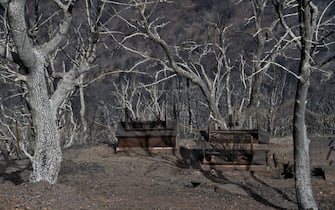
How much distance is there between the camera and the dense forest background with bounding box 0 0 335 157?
15.0 metres

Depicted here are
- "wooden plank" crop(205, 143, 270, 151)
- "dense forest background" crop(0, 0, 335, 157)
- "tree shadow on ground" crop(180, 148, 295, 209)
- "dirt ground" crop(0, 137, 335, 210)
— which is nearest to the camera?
"dirt ground" crop(0, 137, 335, 210)

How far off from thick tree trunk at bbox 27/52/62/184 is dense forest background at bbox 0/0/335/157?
629 mm

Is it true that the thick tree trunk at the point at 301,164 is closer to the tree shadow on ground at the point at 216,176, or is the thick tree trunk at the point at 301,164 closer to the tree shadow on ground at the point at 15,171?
the tree shadow on ground at the point at 216,176

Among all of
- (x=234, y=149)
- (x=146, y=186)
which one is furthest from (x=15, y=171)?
(x=234, y=149)

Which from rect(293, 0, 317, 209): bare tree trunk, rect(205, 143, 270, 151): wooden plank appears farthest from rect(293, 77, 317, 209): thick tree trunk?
rect(205, 143, 270, 151): wooden plank

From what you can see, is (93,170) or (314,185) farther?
(93,170)

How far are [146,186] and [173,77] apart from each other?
17.5 meters

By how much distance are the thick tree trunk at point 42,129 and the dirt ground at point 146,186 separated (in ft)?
0.70

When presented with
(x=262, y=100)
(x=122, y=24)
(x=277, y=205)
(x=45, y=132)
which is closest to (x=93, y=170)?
(x=45, y=132)

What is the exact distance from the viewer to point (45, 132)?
7.93 meters

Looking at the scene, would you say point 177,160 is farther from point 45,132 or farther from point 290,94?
point 290,94

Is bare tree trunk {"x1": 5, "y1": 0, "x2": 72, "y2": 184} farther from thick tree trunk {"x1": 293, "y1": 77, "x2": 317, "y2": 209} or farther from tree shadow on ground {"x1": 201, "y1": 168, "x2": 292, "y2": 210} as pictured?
thick tree trunk {"x1": 293, "y1": 77, "x2": 317, "y2": 209}

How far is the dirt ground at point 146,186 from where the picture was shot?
7582 millimetres

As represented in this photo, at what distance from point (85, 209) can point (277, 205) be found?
8.72ft
